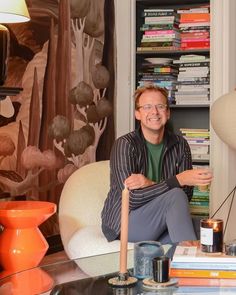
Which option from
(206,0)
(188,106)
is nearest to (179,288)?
(188,106)

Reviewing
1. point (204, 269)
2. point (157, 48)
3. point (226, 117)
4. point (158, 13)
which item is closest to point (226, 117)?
point (226, 117)

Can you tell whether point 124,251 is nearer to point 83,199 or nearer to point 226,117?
point 83,199

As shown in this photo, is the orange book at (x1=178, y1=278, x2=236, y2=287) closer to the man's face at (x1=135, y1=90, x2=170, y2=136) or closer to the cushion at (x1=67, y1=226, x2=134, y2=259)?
the cushion at (x1=67, y1=226, x2=134, y2=259)

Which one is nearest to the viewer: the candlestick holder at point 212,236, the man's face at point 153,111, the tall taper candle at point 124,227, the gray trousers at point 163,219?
the tall taper candle at point 124,227

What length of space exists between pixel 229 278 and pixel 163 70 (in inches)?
113

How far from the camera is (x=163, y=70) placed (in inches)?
177

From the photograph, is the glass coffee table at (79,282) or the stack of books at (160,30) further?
the stack of books at (160,30)

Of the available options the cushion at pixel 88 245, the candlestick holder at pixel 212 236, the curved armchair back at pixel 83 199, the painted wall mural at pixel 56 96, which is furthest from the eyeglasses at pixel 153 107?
the candlestick holder at pixel 212 236

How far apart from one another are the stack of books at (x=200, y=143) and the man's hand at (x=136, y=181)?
1.61 meters

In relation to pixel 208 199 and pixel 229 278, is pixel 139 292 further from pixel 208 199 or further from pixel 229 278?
pixel 208 199

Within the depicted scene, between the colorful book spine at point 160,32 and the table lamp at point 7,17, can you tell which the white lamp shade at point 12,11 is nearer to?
the table lamp at point 7,17

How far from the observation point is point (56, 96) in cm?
398

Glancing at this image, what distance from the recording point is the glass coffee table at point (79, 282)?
5.64 feet

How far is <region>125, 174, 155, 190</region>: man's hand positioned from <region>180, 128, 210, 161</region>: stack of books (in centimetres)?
161
